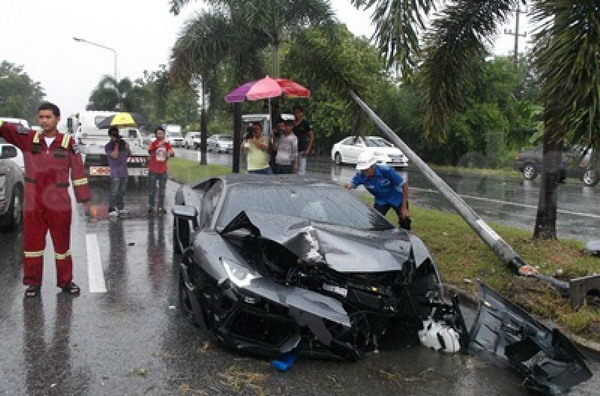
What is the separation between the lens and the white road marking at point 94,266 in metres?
6.11

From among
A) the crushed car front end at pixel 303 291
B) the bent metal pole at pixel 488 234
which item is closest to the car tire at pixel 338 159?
the bent metal pole at pixel 488 234

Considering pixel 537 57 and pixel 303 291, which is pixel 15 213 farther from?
pixel 537 57

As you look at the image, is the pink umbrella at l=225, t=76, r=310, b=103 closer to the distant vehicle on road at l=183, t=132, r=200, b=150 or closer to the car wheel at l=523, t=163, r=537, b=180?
the car wheel at l=523, t=163, r=537, b=180

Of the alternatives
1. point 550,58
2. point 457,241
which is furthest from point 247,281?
point 457,241

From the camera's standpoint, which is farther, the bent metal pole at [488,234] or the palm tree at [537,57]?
the bent metal pole at [488,234]

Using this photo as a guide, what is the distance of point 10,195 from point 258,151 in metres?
3.98

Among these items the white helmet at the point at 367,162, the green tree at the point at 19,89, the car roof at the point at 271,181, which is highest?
the green tree at the point at 19,89

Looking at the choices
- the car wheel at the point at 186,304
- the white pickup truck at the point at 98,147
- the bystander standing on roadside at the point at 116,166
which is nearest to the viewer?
the car wheel at the point at 186,304

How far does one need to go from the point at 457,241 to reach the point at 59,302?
203 inches

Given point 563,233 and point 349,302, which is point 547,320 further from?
point 563,233

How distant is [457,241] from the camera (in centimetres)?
789

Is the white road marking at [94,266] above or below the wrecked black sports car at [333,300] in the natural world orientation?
below

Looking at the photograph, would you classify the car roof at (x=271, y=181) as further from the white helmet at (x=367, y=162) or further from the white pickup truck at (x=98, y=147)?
the white pickup truck at (x=98, y=147)

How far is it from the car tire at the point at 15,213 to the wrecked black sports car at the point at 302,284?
517 centimetres
